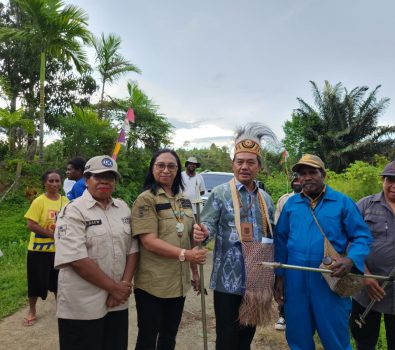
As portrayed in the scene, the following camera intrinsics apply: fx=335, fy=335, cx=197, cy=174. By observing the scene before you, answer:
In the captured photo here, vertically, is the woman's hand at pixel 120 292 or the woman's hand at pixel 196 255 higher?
the woman's hand at pixel 196 255

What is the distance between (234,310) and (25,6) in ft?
34.7

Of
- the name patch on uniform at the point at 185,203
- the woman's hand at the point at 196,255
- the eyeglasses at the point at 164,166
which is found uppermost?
the eyeglasses at the point at 164,166

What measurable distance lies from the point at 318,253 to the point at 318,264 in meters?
0.08

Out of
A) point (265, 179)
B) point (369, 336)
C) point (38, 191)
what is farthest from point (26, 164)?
point (265, 179)

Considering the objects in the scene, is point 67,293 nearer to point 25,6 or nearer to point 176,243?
point 176,243

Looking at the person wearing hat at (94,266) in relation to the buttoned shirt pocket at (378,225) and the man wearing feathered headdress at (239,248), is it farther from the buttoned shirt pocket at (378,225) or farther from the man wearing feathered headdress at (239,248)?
the buttoned shirt pocket at (378,225)

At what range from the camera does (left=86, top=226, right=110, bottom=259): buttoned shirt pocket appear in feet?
7.18

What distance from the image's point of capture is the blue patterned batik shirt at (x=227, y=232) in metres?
2.46

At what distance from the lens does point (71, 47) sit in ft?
34.2

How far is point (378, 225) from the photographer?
2826 mm

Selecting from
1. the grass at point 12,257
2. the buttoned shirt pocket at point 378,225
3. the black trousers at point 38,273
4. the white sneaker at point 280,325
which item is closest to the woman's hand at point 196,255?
the buttoned shirt pocket at point 378,225

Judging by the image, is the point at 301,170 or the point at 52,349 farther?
the point at 52,349

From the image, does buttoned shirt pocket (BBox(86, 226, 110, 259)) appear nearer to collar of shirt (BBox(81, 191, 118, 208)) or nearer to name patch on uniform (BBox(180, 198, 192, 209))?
A: collar of shirt (BBox(81, 191, 118, 208))

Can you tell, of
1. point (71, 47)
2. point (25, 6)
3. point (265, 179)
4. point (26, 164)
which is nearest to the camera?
point (25, 6)
